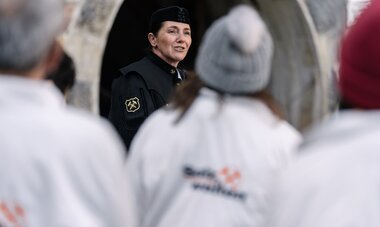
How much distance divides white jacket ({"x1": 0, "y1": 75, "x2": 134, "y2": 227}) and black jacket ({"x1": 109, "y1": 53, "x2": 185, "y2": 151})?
7.57ft

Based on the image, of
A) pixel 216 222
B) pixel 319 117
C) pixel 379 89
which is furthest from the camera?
pixel 319 117

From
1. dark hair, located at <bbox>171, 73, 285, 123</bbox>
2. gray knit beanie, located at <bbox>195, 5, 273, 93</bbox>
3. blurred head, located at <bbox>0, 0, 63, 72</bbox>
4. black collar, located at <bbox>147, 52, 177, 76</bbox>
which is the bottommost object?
black collar, located at <bbox>147, 52, 177, 76</bbox>

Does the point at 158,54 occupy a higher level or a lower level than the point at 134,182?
lower

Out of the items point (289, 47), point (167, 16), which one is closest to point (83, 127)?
point (167, 16)

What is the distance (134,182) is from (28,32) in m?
0.76

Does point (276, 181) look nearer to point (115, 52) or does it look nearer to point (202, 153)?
point (202, 153)

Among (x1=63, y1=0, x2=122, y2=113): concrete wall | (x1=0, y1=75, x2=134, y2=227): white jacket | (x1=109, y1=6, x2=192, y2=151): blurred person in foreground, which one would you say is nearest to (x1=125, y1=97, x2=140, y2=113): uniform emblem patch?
(x1=109, y1=6, x2=192, y2=151): blurred person in foreground

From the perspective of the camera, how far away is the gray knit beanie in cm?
259

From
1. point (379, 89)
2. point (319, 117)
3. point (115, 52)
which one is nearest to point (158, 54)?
point (319, 117)

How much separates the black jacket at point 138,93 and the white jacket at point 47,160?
7.57ft

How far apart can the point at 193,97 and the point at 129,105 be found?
5.66ft

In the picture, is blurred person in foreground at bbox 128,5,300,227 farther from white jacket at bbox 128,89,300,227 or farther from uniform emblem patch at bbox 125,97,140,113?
uniform emblem patch at bbox 125,97,140,113

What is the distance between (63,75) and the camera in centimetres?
370

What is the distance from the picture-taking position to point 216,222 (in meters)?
2.54
